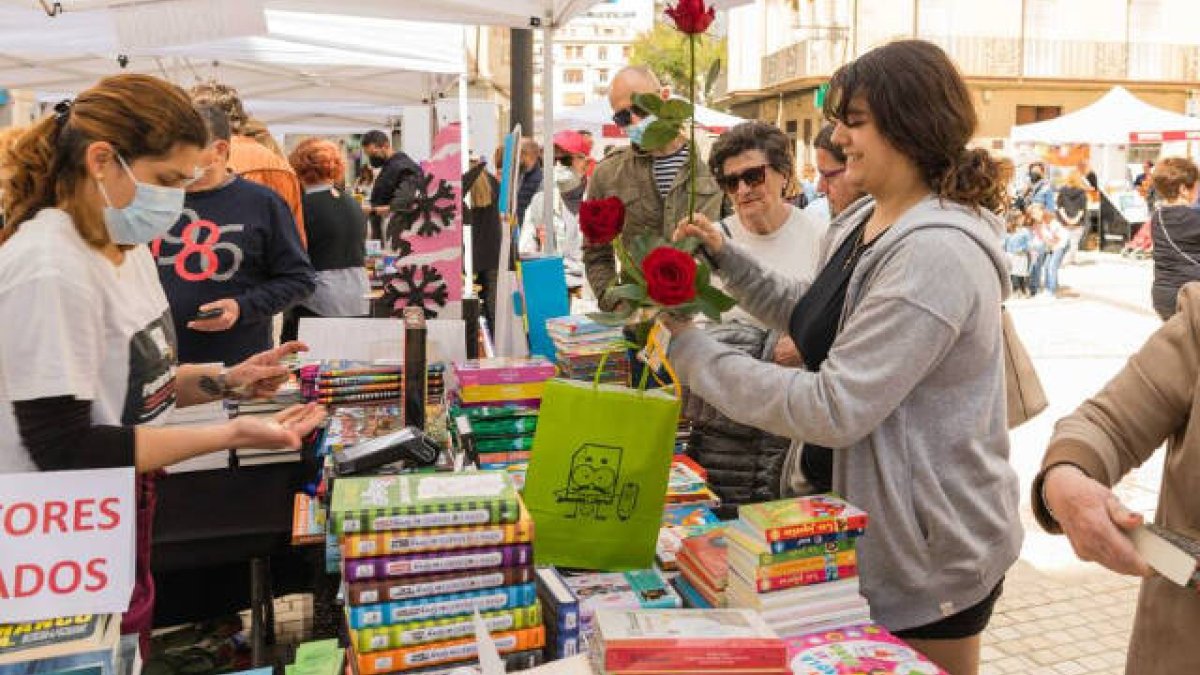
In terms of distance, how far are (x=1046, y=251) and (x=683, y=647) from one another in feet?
49.8

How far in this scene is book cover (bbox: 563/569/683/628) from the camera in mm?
1819

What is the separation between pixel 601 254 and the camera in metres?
4.36

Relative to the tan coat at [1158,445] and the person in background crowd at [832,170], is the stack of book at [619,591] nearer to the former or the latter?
the tan coat at [1158,445]

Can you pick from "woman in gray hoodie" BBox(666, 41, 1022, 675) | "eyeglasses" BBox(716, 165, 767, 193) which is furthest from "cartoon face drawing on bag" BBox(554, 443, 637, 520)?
"eyeglasses" BBox(716, 165, 767, 193)

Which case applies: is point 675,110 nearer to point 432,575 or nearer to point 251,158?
point 432,575

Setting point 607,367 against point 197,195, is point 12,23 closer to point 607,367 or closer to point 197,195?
point 197,195

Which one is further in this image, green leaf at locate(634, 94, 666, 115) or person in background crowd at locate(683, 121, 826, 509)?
person in background crowd at locate(683, 121, 826, 509)

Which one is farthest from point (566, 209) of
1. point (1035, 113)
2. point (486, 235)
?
point (1035, 113)

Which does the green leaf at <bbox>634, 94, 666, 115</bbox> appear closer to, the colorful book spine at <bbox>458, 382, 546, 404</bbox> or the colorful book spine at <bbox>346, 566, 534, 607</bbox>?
the colorful book spine at <bbox>346, 566, 534, 607</bbox>

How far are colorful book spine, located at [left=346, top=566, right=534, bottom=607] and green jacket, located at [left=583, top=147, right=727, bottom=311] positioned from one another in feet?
8.10

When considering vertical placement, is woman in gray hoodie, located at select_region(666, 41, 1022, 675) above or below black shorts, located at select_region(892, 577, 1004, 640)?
above

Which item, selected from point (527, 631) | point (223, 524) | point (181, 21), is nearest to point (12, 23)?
point (181, 21)

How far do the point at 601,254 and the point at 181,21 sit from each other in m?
2.18

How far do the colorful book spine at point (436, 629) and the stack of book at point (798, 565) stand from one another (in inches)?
14.7
